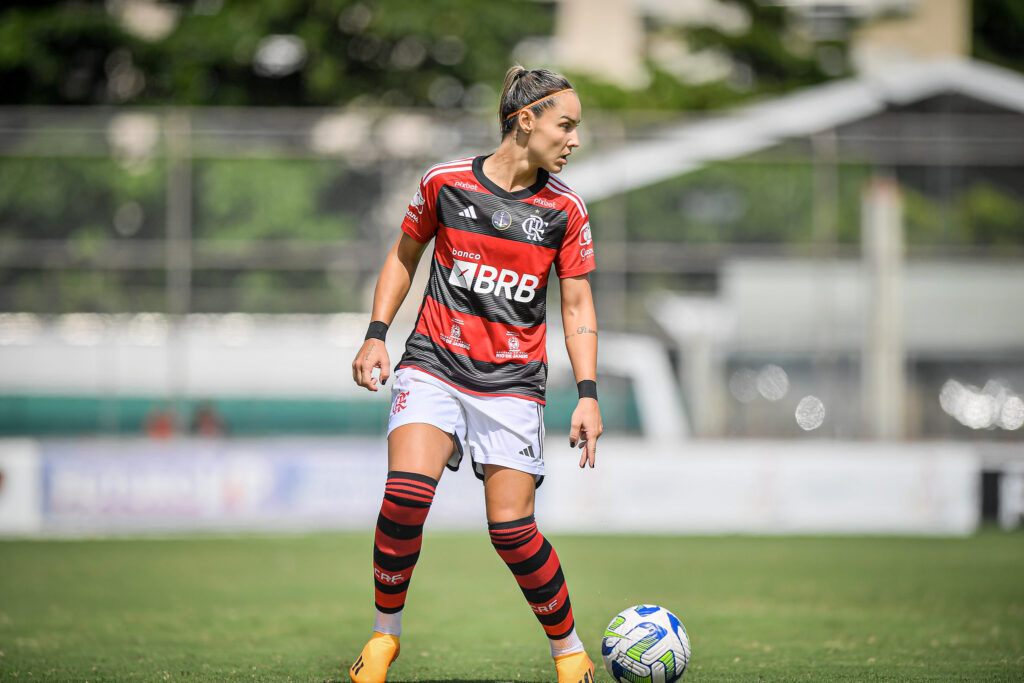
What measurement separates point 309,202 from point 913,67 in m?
10.1

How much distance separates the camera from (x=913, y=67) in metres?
19.6

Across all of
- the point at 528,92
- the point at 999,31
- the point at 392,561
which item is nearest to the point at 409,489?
the point at 392,561

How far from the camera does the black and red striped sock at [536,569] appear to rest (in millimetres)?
4516

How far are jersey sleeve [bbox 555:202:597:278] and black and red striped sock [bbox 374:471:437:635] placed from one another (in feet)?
3.24

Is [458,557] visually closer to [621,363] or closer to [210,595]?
[210,595]

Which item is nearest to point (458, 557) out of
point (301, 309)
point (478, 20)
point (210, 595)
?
point (210, 595)

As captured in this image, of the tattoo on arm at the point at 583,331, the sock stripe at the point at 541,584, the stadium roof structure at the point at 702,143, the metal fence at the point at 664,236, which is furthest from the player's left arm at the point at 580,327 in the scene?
the stadium roof structure at the point at 702,143

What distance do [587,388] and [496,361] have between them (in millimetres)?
372

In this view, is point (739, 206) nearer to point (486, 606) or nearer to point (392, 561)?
point (486, 606)

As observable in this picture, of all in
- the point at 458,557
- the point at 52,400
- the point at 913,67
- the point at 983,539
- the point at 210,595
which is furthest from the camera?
the point at 913,67

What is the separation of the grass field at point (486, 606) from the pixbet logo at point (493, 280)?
169cm

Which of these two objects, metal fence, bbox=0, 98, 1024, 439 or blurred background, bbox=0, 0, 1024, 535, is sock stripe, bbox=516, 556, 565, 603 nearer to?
blurred background, bbox=0, 0, 1024, 535

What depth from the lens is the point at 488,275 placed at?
4.63 metres

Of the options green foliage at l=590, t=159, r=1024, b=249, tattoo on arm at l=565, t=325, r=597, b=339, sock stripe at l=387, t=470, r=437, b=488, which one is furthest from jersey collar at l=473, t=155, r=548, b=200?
green foliage at l=590, t=159, r=1024, b=249
